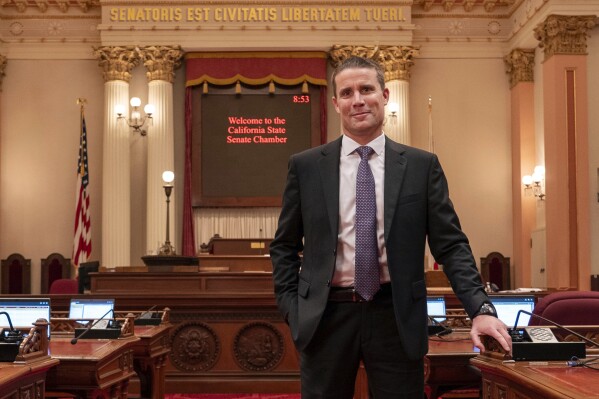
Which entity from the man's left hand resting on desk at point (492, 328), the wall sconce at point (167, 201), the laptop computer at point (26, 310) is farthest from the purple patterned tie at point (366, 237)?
the wall sconce at point (167, 201)

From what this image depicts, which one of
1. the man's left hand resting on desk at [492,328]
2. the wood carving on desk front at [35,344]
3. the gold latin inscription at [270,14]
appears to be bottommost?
the wood carving on desk front at [35,344]

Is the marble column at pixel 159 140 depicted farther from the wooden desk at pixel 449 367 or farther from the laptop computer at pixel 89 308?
the wooden desk at pixel 449 367

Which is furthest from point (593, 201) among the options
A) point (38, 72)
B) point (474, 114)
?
point (38, 72)

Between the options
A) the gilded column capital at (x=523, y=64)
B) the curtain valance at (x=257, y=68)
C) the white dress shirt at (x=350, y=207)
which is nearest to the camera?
the white dress shirt at (x=350, y=207)

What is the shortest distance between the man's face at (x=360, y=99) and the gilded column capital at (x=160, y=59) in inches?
576

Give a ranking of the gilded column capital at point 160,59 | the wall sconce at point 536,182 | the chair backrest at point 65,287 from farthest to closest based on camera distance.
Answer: the gilded column capital at point 160,59, the wall sconce at point 536,182, the chair backrest at point 65,287

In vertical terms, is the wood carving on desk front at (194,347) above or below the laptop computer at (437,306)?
below

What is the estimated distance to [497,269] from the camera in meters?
17.6

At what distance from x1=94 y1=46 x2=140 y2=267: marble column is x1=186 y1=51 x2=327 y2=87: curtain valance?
135cm

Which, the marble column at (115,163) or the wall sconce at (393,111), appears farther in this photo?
the wall sconce at (393,111)

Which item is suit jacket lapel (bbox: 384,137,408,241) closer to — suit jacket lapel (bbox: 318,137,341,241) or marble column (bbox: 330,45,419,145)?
suit jacket lapel (bbox: 318,137,341,241)

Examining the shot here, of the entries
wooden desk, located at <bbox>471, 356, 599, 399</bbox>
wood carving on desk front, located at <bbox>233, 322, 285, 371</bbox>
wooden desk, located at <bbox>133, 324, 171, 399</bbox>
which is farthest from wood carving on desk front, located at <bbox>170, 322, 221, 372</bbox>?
wooden desk, located at <bbox>471, 356, 599, 399</bbox>

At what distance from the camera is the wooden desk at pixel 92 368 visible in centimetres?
504

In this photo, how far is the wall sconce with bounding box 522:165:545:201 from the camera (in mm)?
16469
